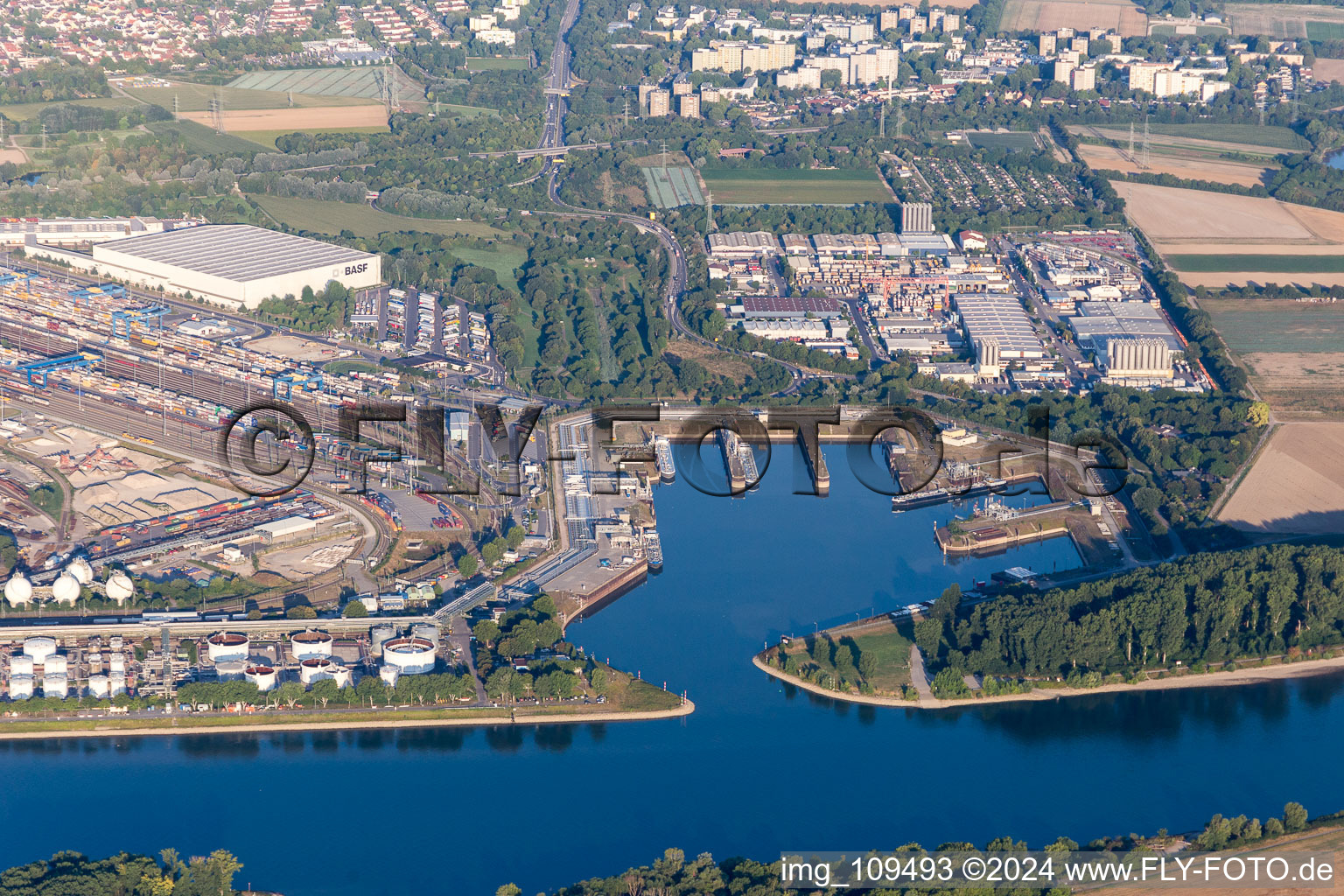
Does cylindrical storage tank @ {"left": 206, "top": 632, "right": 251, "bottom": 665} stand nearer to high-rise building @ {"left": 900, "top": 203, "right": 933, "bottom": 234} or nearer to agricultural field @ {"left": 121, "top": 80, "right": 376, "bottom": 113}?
high-rise building @ {"left": 900, "top": 203, "right": 933, "bottom": 234}

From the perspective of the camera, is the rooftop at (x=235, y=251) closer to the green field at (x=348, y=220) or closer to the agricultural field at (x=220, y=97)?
the green field at (x=348, y=220)

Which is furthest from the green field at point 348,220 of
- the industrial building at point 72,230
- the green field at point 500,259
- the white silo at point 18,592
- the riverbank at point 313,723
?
the riverbank at point 313,723

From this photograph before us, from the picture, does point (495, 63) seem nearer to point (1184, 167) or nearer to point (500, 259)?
point (500, 259)

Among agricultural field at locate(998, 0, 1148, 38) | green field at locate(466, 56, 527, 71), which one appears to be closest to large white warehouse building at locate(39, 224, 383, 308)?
green field at locate(466, 56, 527, 71)

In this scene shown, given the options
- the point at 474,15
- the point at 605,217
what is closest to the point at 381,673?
the point at 605,217

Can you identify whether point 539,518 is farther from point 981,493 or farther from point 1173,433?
point 1173,433

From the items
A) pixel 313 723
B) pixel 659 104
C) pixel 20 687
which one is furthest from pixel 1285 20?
pixel 20 687
